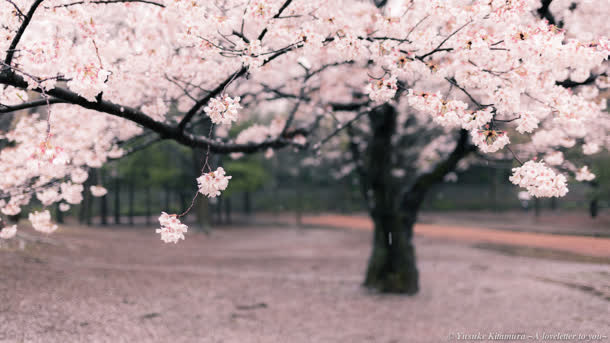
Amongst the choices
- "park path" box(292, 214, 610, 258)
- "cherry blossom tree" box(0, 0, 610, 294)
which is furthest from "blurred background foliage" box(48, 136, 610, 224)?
"cherry blossom tree" box(0, 0, 610, 294)

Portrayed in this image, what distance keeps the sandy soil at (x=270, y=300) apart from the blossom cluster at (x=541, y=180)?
3.71 m

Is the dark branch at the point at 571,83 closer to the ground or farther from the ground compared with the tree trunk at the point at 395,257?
farther from the ground

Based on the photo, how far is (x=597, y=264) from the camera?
1112 cm

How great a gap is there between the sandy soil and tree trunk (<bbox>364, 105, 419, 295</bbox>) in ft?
1.40

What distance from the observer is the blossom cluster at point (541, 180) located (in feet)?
12.0

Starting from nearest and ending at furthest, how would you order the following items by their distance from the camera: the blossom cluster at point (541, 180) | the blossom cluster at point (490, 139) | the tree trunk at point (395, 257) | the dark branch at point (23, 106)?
the blossom cluster at point (541, 180), the blossom cluster at point (490, 139), the dark branch at point (23, 106), the tree trunk at point (395, 257)

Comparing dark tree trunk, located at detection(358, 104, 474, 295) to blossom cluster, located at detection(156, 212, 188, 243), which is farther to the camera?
dark tree trunk, located at detection(358, 104, 474, 295)

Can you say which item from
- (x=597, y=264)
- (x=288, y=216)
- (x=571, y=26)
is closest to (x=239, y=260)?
(x=597, y=264)

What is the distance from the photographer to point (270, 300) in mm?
9164

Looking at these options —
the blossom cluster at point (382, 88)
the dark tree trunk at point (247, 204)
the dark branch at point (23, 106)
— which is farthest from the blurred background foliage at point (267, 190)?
the blossom cluster at point (382, 88)

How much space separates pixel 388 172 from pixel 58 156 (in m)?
7.90

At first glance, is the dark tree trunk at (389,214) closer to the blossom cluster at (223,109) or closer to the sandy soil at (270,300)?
the sandy soil at (270,300)

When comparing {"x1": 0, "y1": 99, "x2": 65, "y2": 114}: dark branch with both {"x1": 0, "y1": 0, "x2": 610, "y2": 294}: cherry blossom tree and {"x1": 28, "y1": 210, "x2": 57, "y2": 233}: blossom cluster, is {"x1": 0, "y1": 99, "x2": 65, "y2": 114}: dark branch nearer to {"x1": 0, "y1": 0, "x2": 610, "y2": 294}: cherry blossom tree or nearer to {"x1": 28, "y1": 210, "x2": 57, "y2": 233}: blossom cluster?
{"x1": 0, "y1": 0, "x2": 610, "y2": 294}: cherry blossom tree

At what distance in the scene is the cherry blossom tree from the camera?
400 centimetres
